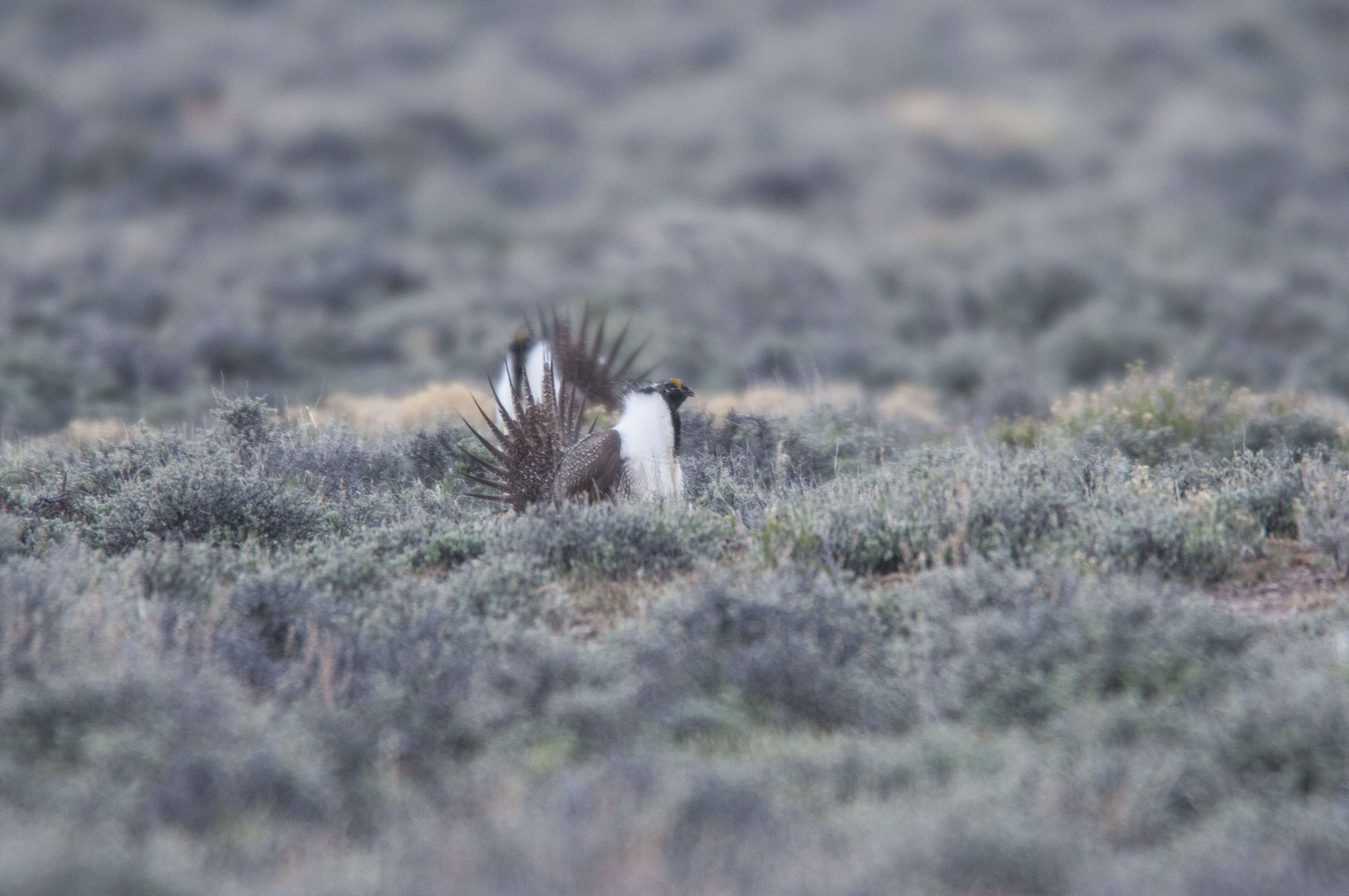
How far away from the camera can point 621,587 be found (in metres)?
5.88

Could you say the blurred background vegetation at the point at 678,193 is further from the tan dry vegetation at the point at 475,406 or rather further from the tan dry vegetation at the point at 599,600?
the tan dry vegetation at the point at 599,600

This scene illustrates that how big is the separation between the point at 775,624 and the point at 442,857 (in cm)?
189

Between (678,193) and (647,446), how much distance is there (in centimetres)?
3078

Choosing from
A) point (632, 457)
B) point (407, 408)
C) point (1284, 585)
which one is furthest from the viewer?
point (407, 408)

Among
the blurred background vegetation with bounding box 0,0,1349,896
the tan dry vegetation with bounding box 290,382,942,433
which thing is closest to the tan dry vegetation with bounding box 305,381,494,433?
the tan dry vegetation with bounding box 290,382,942,433

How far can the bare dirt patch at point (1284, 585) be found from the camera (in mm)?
5402

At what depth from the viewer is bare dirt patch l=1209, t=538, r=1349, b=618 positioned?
213 inches

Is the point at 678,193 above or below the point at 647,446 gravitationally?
above

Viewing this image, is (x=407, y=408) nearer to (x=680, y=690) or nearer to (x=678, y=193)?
(x=680, y=690)

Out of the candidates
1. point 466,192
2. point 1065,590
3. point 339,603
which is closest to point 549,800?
point 339,603

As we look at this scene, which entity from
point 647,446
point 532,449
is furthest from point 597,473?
point 532,449

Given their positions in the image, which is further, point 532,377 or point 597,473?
point 532,377

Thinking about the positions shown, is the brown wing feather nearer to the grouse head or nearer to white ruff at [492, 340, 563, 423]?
the grouse head

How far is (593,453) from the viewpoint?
6914mm
